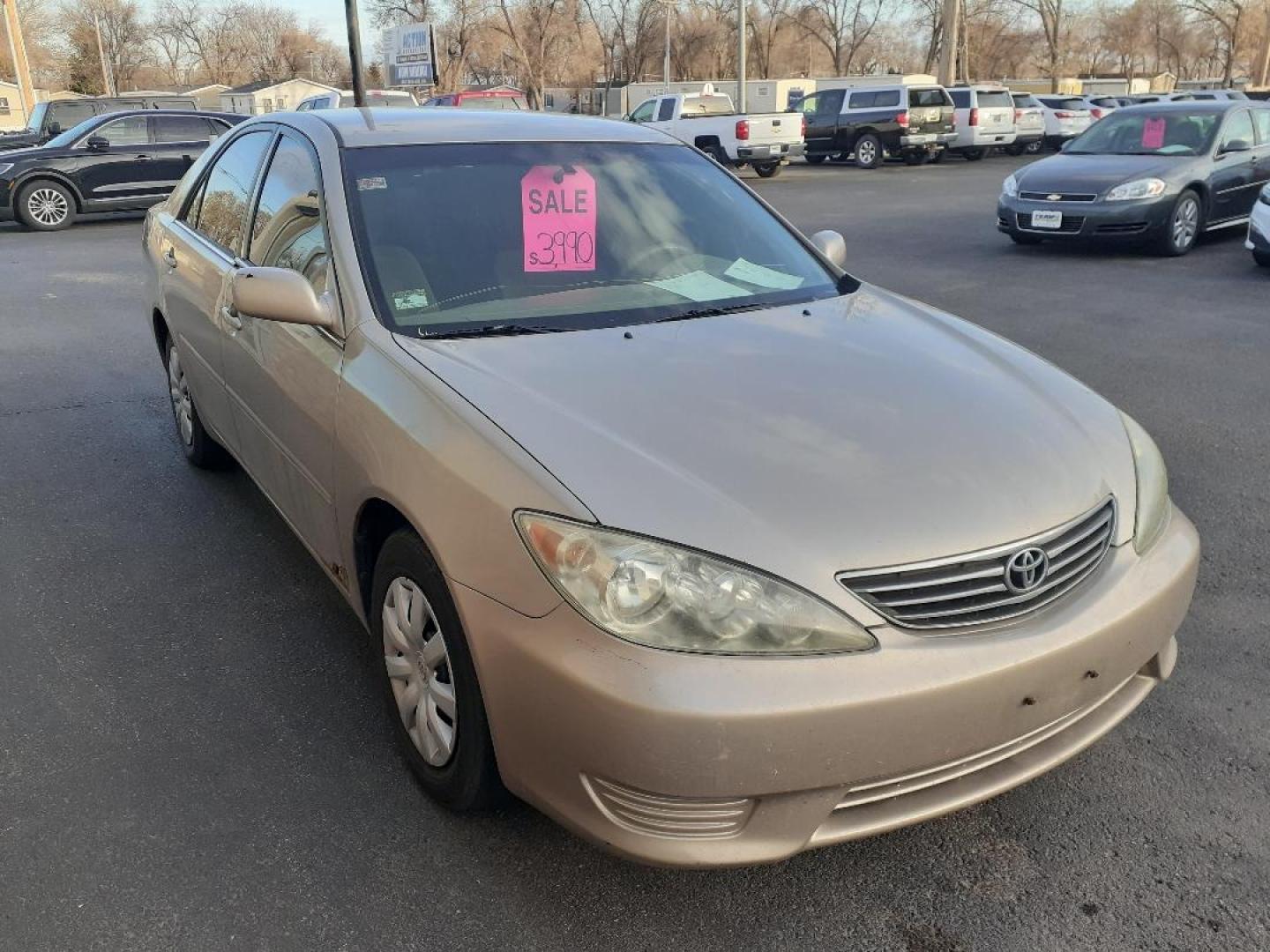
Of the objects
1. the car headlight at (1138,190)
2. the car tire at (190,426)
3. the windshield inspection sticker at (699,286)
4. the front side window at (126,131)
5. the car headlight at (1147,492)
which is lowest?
the car tire at (190,426)

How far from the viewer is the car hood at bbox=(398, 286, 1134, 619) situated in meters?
2.09

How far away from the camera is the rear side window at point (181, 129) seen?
1556cm

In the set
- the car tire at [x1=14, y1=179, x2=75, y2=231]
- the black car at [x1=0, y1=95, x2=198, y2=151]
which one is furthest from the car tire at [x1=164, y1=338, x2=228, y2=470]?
the black car at [x1=0, y1=95, x2=198, y2=151]

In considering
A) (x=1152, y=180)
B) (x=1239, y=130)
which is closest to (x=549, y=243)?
(x=1152, y=180)

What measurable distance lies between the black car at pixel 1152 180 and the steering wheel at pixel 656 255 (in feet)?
28.3

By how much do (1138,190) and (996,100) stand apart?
19.6m

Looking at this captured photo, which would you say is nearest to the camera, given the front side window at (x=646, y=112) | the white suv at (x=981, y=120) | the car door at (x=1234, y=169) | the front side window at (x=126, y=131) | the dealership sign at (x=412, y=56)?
the car door at (x=1234, y=169)

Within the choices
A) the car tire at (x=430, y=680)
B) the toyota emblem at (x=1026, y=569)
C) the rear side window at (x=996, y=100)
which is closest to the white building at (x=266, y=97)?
the rear side window at (x=996, y=100)

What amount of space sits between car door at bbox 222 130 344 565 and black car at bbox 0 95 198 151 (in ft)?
56.5

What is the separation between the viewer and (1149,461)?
2.70m

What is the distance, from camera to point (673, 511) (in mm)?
2080

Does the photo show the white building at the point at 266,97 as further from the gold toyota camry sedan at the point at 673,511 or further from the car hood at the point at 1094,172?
the gold toyota camry sedan at the point at 673,511

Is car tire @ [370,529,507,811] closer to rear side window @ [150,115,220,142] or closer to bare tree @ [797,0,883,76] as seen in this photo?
rear side window @ [150,115,220,142]

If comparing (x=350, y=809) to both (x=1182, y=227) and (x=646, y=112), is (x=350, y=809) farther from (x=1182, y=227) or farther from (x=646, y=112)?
(x=646, y=112)
